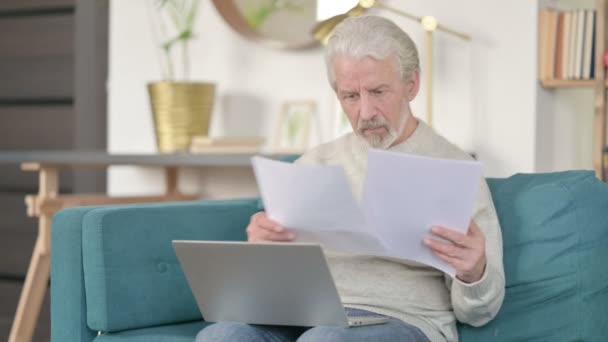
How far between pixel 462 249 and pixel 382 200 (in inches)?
6.7

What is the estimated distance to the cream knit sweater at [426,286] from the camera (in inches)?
74.7

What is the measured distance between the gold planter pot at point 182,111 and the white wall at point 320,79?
15 centimetres

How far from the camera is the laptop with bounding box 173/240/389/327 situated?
1.81 meters

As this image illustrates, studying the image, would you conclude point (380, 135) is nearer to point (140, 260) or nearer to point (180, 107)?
point (140, 260)

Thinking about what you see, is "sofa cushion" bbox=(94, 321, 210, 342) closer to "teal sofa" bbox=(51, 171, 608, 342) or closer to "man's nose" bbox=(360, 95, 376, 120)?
"teal sofa" bbox=(51, 171, 608, 342)

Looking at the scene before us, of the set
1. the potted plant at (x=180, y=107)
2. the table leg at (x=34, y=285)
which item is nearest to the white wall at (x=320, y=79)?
the potted plant at (x=180, y=107)

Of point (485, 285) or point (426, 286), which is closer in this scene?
point (485, 285)

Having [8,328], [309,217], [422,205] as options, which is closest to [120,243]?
[309,217]

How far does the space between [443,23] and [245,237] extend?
1.11 m

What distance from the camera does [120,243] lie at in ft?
7.39

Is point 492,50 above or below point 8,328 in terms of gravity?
above

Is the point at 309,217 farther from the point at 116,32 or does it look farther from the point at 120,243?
the point at 116,32

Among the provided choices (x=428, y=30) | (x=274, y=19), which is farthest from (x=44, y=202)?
(x=428, y=30)

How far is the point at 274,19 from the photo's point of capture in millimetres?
3498
